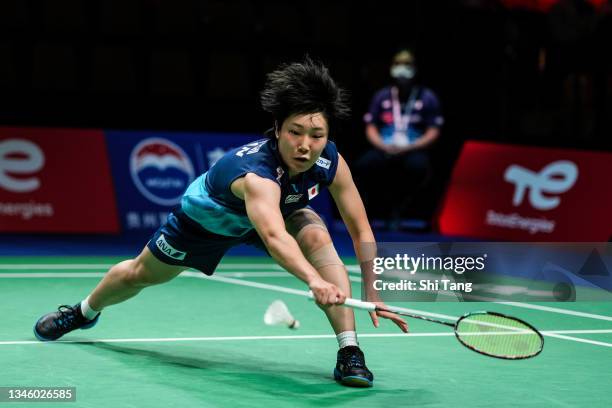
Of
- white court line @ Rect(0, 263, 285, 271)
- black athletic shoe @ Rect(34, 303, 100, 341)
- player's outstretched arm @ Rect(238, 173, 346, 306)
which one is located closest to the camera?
player's outstretched arm @ Rect(238, 173, 346, 306)

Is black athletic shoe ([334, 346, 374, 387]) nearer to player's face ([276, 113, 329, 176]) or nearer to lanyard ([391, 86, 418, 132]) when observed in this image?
player's face ([276, 113, 329, 176])

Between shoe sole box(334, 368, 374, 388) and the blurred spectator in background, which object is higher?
the blurred spectator in background

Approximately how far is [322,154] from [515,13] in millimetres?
10462

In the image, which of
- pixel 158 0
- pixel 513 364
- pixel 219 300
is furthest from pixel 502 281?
pixel 158 0

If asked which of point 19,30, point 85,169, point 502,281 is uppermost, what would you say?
point 19,30

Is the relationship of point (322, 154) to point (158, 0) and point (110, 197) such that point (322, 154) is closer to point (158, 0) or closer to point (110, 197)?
point (110, 197)

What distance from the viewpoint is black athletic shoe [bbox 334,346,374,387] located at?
4.63 metres

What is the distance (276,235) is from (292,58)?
9.19 meters

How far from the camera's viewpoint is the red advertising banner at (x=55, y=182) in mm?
10617

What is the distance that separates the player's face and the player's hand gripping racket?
0.69 m

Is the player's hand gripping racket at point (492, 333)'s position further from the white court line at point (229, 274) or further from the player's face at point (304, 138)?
the white court line at point (229, 274)

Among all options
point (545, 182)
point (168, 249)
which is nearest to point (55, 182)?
point (545, 182)

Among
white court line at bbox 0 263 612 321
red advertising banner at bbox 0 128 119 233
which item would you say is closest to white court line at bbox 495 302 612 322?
white court line at bbox 0 263 612 321

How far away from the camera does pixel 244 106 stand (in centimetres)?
1290
